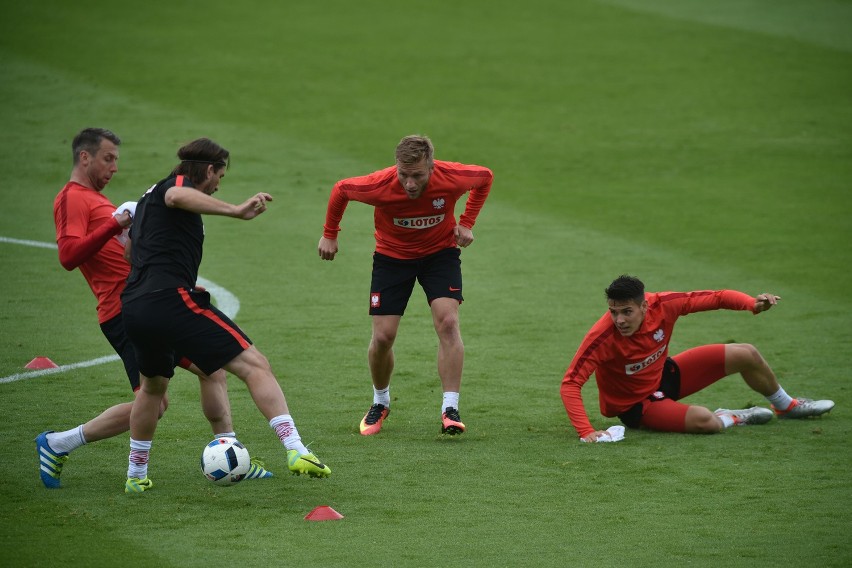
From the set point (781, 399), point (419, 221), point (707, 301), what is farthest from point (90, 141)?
point (781, 399)

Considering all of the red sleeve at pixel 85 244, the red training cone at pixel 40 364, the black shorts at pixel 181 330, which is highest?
the red sleeve at pixel 85 244

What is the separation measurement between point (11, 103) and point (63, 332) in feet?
40.7

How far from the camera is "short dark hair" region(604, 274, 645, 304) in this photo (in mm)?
8398

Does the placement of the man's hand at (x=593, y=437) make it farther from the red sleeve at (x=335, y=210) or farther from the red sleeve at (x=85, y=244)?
the red sleeve at (x=85, y=244)

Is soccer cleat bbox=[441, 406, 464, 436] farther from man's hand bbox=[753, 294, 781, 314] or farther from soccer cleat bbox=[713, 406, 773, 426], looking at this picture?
man's hand bbox=[753, 294, 781, 314]

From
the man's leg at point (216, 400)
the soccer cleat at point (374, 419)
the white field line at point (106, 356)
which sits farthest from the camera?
the white field line at point (106, 356)

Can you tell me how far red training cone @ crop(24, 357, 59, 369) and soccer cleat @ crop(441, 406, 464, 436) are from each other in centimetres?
399

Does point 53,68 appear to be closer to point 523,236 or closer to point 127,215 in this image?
point 523,236

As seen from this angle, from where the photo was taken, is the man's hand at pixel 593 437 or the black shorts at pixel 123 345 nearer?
the black shorts at pixel 123 345

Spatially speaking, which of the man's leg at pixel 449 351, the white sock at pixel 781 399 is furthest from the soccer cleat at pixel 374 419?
the white sock at pixel 781 399

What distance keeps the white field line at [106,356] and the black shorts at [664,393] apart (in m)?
4.87

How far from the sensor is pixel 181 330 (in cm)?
676

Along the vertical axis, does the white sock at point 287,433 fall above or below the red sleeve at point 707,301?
below

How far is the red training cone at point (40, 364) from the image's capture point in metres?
10.5
